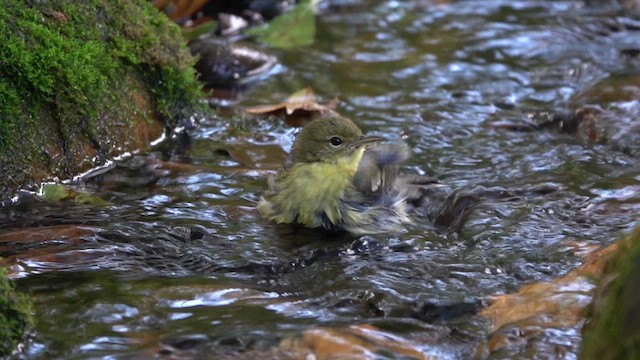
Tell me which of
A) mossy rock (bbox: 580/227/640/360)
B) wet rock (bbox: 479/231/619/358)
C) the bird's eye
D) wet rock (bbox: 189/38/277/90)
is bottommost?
wet rock (bbox: 479/231/619/358)

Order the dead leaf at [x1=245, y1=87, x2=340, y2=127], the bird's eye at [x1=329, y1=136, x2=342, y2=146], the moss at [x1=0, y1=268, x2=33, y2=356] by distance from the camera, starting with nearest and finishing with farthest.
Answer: the moss at [x1=0, y1=268, x2=33, y2=356] → the bird's eye at [x1=329, y1=136, x2=342, y2=146] → the dead leaf at [x1=245, y1=87, x2=340, y2=127]

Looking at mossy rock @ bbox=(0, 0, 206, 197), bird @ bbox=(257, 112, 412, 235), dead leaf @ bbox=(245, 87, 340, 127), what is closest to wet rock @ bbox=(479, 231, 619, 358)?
bird @ bbox=(257, 112, 412, 235)

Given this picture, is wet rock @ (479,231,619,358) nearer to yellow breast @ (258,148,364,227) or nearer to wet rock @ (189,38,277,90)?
yellow breast @ (258,148,364,227)

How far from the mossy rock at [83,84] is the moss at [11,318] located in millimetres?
1740

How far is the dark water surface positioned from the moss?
0.24ft

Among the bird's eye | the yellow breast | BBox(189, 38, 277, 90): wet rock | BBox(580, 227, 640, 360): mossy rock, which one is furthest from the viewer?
BBox(189, 38, 277, 90): wet rock

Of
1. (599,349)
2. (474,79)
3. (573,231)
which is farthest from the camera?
(474,79)

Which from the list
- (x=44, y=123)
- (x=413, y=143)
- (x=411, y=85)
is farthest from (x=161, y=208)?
(x=411, y=85)

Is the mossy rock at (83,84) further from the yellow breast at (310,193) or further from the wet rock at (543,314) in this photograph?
the wet rock at (543,314)

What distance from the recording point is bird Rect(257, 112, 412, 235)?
221 inches

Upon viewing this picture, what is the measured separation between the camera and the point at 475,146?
7.23 meters

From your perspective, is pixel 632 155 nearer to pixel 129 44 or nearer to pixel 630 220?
pixel 630 220

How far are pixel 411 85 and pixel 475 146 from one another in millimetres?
1630

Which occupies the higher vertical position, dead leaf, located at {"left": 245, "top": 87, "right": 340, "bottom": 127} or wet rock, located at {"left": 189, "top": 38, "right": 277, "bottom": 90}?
wet rock, located at {"left": 189, "top": 38, "right": 277, "bottom": 90}
